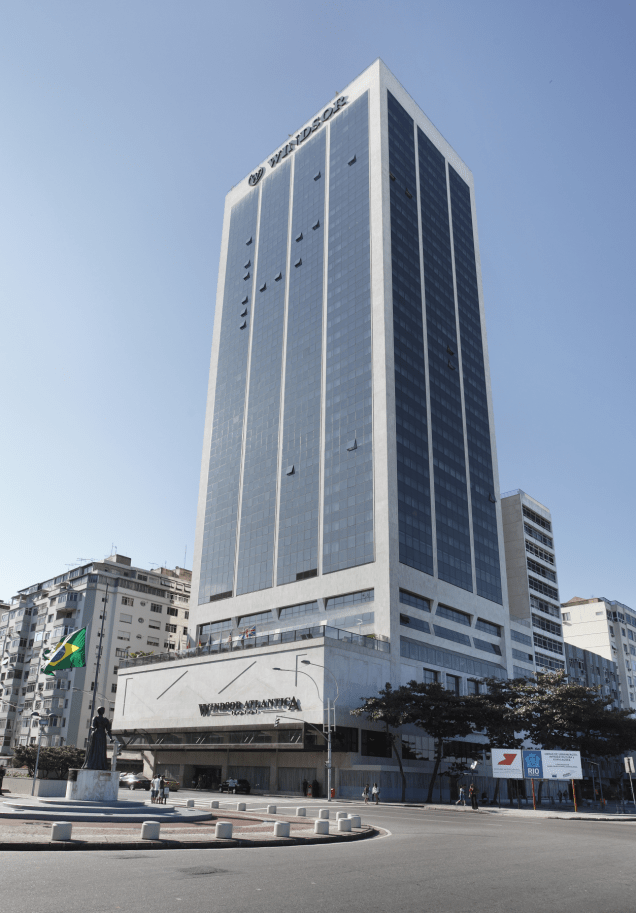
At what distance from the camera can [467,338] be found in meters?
119

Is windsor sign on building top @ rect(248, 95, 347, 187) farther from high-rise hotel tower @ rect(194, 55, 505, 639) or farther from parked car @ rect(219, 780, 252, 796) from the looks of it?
parked car @ rect(219, 780, 252, 796)

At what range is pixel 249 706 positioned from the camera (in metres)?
78.3

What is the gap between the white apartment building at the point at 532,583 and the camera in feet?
361

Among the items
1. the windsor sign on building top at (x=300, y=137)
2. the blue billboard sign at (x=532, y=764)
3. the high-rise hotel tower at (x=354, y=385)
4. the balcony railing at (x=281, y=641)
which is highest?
the windsor sign on building top at (x=300, y=137)

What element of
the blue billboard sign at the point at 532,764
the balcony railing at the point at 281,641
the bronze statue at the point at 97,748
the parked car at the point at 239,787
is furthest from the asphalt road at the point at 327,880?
the balcony railing at the point at 281,641

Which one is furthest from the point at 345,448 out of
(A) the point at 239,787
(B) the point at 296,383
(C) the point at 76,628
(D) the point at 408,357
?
(C) the point at 76,628

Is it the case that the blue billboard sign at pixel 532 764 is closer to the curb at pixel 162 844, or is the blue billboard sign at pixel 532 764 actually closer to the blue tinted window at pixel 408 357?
the curb at pixel 162 844

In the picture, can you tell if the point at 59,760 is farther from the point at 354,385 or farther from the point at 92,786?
the point at 354,385

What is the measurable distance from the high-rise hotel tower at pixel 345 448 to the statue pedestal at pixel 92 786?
36919 millimetres

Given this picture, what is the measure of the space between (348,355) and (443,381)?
57.0 feet

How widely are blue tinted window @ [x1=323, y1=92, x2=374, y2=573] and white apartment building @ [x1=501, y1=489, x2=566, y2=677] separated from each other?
114 feet

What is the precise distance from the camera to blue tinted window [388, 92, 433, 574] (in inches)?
3568

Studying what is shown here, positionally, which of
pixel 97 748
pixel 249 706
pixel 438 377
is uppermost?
pixel 438 377

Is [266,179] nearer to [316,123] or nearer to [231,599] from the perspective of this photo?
[316,123]
